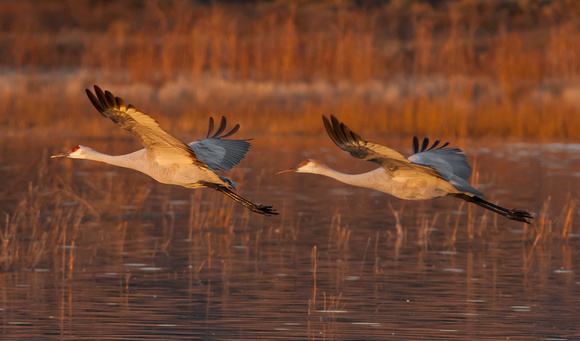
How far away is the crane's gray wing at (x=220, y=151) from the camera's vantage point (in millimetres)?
13188

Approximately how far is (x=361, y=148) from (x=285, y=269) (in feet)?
14.3

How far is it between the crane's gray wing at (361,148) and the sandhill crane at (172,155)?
1414mm

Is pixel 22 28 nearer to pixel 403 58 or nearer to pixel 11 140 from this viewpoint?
pixel 403 58

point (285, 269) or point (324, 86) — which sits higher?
point (324, 86)

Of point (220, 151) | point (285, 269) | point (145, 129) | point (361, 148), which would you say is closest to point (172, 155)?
point (145, 129)

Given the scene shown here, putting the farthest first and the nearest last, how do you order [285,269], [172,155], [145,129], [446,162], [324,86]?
[324,86]
[285,269]
[446,162]
[172,155]
[145,129]

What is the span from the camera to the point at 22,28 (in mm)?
57594

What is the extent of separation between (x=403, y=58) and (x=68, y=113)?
19305 mm

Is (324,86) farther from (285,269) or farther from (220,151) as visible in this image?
(220,151)

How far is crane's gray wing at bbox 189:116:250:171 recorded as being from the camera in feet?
43.3

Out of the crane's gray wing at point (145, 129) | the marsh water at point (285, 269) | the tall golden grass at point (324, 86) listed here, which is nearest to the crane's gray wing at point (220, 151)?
the crane's gray wing at point (145, 129)

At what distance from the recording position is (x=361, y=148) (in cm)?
1133

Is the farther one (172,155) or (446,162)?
(446,162)

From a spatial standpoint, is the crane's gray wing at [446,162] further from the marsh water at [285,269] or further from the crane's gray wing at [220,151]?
the crane's gray wing at [220,151]
